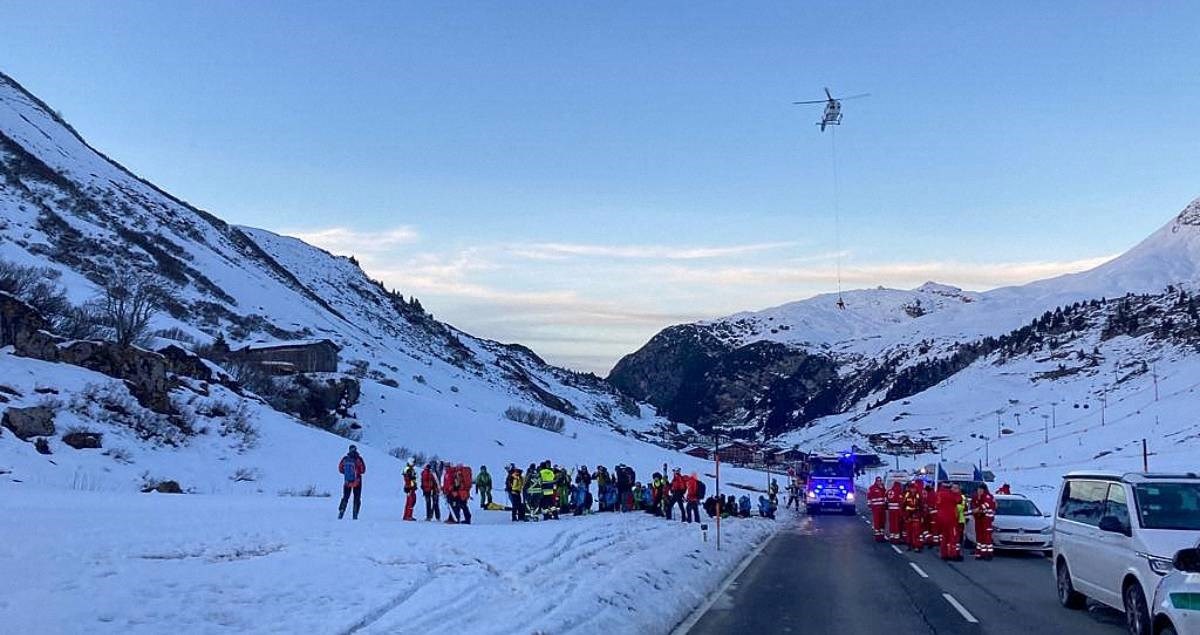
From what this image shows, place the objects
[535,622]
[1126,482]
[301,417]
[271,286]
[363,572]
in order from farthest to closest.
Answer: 1. [271,286]
2. [301,417]
3. [363,572]
4. [1126,482]
5. [535,622]

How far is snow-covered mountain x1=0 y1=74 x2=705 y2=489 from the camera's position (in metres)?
33.4

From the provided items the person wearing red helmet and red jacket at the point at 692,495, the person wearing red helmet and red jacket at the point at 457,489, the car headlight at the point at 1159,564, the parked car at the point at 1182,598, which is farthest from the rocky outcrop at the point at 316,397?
the parked car at the point at 1182,598

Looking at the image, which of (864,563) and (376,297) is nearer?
(864,563)

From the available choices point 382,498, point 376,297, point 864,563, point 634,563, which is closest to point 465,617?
point 634,563

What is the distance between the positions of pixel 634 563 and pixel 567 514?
47.6 feet

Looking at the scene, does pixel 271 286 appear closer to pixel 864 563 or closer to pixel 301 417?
pixel 301 417

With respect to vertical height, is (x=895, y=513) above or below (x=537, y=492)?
below

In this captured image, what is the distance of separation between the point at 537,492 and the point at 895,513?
9.69m

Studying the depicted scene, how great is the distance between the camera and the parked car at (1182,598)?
808 cm

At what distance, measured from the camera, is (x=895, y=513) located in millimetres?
26797

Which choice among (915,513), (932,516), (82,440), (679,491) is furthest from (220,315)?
(932,516)

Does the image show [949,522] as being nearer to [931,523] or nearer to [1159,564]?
[931,523]

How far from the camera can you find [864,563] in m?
20.3

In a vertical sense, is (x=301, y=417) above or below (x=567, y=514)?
above
